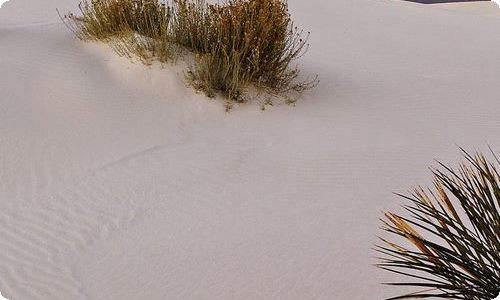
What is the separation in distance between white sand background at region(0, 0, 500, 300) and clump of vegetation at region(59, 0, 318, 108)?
21cm

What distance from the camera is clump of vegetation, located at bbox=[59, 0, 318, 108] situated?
19.8 ft

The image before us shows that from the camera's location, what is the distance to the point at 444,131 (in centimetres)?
595

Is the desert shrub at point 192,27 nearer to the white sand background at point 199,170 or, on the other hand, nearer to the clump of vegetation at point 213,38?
the clump of vegetation at point 213,38

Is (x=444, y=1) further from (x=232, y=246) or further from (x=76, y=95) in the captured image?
(x=232, y=246)

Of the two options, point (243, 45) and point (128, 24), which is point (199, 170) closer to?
point (243, 45)

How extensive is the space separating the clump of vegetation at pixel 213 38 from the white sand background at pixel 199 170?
0.21 metres

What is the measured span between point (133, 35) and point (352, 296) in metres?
4.00

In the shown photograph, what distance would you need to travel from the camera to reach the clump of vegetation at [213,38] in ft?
19.8

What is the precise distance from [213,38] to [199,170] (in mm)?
2187

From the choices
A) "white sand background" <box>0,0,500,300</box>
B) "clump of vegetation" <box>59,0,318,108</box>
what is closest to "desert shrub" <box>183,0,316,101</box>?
"clump of vegetation" <box>59,0,318,108</box>

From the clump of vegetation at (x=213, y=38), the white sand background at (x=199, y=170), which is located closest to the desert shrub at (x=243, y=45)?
the clump of vegetation at (x=213, y=38)

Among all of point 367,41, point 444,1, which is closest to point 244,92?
point 367,41

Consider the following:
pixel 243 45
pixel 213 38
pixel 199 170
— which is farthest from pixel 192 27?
pixel 199 170

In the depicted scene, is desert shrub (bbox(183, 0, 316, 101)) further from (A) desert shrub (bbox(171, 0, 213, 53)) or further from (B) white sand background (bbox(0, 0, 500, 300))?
(B) white sand background (bbox(0, 0, 500, 300))
